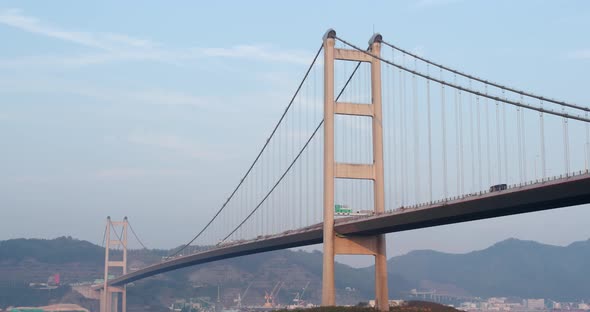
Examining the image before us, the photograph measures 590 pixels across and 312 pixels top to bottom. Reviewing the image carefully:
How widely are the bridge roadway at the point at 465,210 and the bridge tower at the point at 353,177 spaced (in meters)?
0.97

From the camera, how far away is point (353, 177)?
188 ft

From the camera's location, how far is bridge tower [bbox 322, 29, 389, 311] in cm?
5659

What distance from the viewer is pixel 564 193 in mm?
37375

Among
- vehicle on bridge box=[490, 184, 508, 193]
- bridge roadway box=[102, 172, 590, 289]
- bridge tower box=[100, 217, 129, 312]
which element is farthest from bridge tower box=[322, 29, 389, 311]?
bridge tower box=[100, 217, 129, 312]

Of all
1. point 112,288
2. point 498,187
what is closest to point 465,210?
point 498,187

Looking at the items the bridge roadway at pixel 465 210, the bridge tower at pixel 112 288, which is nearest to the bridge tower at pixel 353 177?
the bridge roadway at pixel 465 210

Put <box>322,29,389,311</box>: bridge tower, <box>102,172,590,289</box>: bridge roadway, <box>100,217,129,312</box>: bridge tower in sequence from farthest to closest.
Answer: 1. <box>100,217,129,312</box>: bridge tower
2. <box>322,29,389,311</box>: bridge tower
3. <box>102,172,590,289</box>: bridge roadway

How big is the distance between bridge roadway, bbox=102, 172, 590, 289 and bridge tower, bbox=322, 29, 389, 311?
0.97 meters

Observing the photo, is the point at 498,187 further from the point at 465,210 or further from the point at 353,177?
the point at 353,177

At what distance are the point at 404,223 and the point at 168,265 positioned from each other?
66603 mm

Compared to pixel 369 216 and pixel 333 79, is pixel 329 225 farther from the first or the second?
pixel 333 79

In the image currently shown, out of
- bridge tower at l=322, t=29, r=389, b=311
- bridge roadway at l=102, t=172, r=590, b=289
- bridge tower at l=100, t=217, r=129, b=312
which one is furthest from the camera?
bridge tower at l=100, t=217, r=129, b=312

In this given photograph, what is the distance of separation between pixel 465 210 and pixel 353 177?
46.7ft

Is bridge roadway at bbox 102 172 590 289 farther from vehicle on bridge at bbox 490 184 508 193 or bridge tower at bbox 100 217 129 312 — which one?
bridge tower at bbox 100 217 129 312
